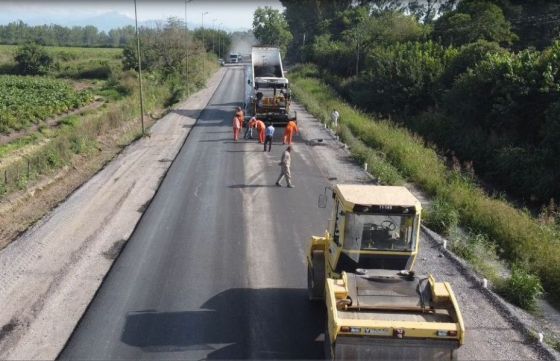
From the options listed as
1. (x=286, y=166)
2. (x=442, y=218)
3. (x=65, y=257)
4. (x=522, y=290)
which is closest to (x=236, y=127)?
(x=286, y=166)

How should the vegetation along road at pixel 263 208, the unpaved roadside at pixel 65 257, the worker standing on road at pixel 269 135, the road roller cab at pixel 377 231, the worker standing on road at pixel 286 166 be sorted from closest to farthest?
the road roller cab at pixel 377 231 → the unpaved roadside at pixel 65 257 → the vegetation along road at pixel 263 208 → the worker standing on road at pixel 286 166 → the worker standing on road at pixel 269 135

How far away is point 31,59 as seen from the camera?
77.4 m

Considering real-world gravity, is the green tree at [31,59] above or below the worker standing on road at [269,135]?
above

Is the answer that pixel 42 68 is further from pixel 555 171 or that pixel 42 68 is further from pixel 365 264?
pixel 365 264

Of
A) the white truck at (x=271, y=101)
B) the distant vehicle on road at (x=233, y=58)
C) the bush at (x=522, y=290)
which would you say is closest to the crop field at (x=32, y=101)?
the white truck at (x=271, y=101)

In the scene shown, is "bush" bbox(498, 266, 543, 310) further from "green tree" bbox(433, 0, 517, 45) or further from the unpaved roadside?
"green tree" bbox(433, 0, 517, 45)

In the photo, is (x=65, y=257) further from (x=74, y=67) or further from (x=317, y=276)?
(x=74, y=67)

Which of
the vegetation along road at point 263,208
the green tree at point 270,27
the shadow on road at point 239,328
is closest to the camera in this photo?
the shadow on road at point 239,328

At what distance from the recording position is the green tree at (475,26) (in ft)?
135

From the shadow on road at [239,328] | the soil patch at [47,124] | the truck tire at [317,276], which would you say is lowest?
the soil patch at [47,124]

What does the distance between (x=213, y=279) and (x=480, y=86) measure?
1989 centimetres

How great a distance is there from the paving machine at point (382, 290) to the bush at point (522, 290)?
352cm

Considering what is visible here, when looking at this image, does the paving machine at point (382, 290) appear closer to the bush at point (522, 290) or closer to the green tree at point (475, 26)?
the bush at point (522, 290)

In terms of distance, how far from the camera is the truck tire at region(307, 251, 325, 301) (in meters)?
10.3
